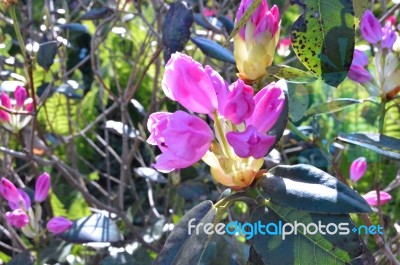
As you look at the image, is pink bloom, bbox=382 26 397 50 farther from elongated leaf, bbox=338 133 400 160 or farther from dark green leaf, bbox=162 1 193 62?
dark green leaf, bbox=162 1 193 62

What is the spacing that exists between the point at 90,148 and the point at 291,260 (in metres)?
2.34

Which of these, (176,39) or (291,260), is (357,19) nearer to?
(291,260)

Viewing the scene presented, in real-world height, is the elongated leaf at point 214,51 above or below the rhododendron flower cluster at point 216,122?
below

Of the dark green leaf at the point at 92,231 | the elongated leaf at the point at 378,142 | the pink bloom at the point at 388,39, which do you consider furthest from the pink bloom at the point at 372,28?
the dark green leaf at the point at 92,231

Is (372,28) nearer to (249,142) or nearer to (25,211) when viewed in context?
(249,142)

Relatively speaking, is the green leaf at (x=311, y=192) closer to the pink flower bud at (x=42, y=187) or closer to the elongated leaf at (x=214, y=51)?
the elongated leaf at (x=214, y=51)

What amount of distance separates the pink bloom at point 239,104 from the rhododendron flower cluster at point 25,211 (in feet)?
2.25

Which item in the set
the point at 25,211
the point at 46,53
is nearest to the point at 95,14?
the point at 46,53

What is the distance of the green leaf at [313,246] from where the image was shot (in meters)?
0.65

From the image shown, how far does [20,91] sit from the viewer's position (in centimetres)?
138

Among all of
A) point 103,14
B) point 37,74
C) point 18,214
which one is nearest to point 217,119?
point 18,214

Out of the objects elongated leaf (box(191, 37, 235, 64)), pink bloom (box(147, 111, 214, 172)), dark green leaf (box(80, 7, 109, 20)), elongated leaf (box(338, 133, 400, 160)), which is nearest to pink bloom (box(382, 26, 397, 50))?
elongated leaf (box(338, 133, 400, 160))

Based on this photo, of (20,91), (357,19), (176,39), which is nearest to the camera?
(357,19)

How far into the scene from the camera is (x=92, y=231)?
4.13ft
